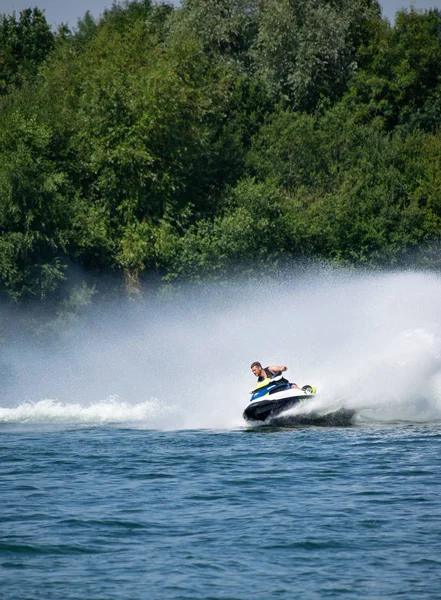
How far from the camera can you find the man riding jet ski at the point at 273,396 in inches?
791

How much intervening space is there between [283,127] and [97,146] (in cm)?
1376

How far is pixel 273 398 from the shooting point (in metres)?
20.1

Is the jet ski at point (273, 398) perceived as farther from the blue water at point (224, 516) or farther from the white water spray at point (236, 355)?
the blue water at point (224, 516)

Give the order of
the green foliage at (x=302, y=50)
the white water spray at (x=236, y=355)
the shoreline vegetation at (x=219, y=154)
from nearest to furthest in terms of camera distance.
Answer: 1. the white water spray at (x=236, y=355)
2. the shoreline vegetation at (x=219, y=154)
3. the green foliage at (x=302, y=50)

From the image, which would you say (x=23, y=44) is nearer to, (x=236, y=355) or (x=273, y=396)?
(x=236, y=355)

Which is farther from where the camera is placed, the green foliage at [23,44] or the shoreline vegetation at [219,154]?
the green foliage at [23,44]

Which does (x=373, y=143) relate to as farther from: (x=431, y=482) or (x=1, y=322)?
(x=431, y=482)

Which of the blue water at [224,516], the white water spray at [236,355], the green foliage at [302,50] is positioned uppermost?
the green foliage at [302,50]

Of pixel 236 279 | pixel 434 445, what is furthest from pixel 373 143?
pixel 434 445

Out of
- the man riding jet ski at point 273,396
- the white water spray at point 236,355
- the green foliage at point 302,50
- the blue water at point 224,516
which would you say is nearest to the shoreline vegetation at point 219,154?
the green foliage at point 302,50

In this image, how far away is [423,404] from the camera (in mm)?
21328

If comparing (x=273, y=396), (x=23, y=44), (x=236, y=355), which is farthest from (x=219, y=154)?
(x=273, y=396)

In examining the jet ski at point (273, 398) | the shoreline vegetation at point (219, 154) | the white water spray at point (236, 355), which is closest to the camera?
the jet ski at point (273, 398)

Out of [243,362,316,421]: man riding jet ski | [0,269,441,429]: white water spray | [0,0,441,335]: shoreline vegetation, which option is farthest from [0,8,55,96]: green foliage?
[243,362,316,421]: man riding jet ski
